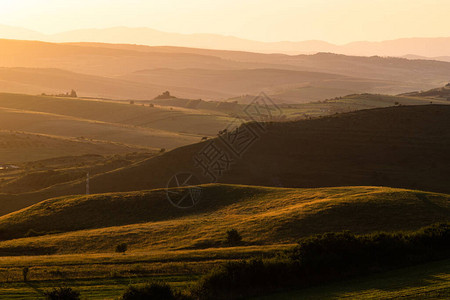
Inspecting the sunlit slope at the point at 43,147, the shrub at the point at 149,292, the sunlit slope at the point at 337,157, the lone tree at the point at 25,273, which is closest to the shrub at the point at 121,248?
the lone tree at the point at 25,273

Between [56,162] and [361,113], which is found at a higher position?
[361,113]

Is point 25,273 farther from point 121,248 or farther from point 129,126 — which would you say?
point 129,126

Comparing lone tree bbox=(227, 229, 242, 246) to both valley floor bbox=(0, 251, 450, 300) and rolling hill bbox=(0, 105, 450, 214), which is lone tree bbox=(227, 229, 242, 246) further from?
rolling hill bbox=(0, 105, 450, 214)

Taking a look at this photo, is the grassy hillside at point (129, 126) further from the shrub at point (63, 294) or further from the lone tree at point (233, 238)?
the shrub at point (63, 294)

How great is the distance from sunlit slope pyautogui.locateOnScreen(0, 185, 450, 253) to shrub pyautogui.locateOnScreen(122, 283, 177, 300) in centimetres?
1528

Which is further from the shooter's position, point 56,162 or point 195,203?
point 56,162

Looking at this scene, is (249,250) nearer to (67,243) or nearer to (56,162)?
(67,243)

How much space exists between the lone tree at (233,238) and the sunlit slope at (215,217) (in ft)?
2.07

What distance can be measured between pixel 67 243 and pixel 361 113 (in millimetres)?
60008

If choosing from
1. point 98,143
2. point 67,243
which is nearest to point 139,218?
point 67,243

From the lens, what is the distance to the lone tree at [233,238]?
136 feet

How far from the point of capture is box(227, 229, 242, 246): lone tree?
136ft

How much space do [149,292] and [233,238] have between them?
637 inches

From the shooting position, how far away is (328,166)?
80.0 m
